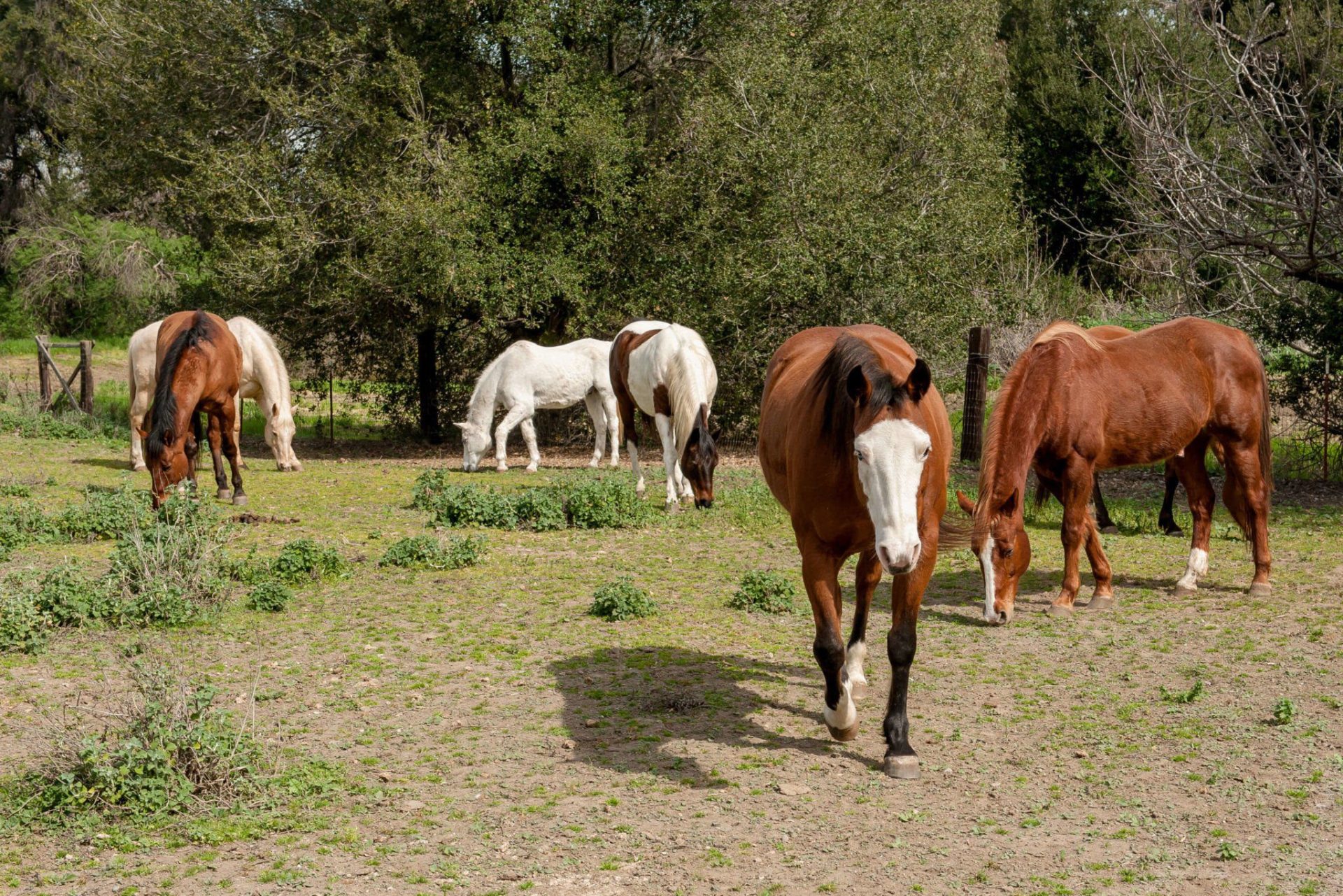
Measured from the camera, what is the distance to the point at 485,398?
15953mm

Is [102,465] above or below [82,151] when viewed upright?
below

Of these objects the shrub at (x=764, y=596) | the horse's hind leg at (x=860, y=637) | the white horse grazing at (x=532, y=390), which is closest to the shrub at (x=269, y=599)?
the shrub at (x=764, y=596)

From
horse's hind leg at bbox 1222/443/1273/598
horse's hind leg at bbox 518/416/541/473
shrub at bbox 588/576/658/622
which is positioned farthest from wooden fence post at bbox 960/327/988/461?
shrub at bbox 588/576/658/622

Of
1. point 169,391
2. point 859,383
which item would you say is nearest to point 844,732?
point 859,383

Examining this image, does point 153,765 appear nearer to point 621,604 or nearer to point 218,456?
point 621,604

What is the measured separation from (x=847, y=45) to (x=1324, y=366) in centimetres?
797

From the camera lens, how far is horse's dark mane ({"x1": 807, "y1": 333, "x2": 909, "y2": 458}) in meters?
4.35

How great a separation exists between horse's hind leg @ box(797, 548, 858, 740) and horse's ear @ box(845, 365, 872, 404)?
2.93ft

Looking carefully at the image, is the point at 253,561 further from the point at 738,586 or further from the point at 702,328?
Result: the point at 702,328

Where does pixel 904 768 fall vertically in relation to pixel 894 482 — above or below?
below

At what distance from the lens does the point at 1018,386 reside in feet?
24.4

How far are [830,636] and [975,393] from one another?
32.7 ft

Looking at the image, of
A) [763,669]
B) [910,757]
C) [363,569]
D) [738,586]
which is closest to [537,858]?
[910,757]

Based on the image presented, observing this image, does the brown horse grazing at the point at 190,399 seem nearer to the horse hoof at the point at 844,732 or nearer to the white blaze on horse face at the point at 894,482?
the horse hoof at the point at 844,732
